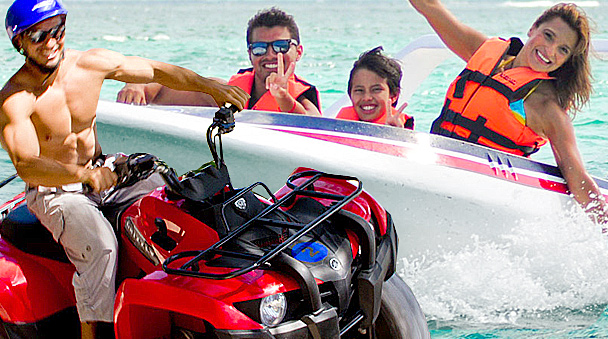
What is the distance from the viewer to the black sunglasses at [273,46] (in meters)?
4.10

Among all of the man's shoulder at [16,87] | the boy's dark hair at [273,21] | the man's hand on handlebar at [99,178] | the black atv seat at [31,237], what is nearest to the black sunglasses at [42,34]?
the man's shoulder at [16,87]

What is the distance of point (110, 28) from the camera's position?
20078 mm

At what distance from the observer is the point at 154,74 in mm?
2012

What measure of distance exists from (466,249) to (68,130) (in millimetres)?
1598

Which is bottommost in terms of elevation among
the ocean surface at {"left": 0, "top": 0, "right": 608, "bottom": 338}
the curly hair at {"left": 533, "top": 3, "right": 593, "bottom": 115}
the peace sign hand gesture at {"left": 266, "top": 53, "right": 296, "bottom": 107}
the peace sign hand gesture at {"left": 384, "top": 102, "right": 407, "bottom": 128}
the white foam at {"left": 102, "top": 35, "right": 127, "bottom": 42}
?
the white foam at {"left": 102, "top": 35, "right": 127, "bottom": 42}

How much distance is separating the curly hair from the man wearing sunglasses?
193 centimetres

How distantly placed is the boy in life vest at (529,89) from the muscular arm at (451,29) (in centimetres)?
7

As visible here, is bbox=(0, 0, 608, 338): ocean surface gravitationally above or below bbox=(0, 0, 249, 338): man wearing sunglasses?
below

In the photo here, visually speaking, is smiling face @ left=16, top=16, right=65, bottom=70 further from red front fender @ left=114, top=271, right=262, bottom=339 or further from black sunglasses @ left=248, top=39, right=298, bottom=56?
black sunglasses @ left=248, top=39, right=298, bottom=56

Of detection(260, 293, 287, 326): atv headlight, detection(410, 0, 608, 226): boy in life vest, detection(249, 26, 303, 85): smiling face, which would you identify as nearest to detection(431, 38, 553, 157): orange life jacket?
detection(410, 0, 608, 226): boy in life vest

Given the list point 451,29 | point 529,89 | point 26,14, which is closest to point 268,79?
point 451,29

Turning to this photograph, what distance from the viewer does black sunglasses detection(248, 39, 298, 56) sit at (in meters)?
4.10

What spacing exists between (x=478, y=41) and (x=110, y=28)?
1762 centimetres

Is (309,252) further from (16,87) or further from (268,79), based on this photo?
(268,79)
